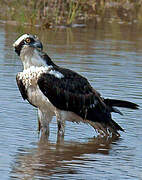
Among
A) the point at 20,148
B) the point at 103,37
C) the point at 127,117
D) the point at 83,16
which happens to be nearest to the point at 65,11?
the point at 83,16

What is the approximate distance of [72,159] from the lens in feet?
24.4

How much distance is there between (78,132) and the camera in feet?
28.4

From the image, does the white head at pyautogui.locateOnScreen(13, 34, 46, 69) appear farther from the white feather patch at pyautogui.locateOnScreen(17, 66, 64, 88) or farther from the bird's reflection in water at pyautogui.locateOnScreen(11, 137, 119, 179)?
the bird's reflection in water at pyautogui.locateOnScreen(11, 137, 119, 179)

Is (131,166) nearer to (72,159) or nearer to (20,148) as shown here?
(72,159)

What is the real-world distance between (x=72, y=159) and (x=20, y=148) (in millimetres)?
585

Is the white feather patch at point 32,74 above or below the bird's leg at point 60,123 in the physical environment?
above

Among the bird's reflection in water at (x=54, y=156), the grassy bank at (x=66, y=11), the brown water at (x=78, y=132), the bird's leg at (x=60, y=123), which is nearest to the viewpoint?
the bird's reflection in water at (x=54, y=156)

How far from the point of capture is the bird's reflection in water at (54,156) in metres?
6.76

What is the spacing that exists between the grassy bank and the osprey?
7.94 metres

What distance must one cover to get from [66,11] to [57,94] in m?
12.1

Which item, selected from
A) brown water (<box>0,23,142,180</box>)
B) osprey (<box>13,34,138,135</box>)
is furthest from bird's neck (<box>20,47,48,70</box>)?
brown water (<box>0,23,142,180</box>)

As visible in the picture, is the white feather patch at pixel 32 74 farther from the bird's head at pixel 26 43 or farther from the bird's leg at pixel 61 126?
the bird's leg at pixel 61 126

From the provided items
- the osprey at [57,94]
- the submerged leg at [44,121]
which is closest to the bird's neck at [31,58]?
the osprey at [57,94]

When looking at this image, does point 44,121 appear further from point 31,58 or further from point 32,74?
point 31,58
